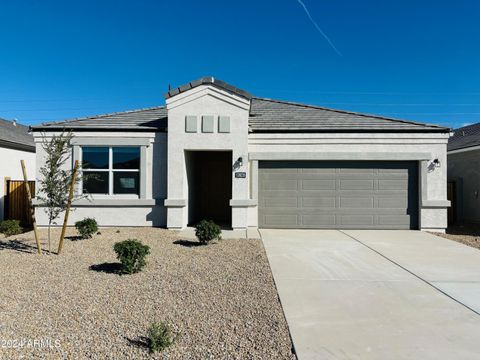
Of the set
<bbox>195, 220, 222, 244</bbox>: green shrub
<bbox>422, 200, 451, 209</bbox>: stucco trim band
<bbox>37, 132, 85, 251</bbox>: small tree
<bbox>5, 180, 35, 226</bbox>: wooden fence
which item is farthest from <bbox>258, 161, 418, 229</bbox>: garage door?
<bbox>5, 180, 35, 226</bbox>: wooden fence

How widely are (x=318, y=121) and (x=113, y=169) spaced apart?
7629 millimetres

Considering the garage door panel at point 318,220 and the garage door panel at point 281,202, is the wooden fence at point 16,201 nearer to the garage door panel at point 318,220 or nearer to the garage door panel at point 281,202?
the garage door panel at point 281,202

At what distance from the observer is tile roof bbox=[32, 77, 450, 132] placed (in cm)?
1093

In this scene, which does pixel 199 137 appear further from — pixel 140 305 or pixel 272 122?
pixel 140 305

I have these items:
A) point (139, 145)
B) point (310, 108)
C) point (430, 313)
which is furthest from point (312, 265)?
point (310, 108)

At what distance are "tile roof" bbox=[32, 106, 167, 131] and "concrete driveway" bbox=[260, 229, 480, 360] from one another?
6124 millimetres

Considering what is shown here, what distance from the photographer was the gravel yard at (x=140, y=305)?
131 inches

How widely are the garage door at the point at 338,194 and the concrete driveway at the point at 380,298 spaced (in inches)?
97.9

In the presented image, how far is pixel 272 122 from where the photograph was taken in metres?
11.7

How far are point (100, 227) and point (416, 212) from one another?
11010 mm

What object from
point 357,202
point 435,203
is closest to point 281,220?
point 357,202

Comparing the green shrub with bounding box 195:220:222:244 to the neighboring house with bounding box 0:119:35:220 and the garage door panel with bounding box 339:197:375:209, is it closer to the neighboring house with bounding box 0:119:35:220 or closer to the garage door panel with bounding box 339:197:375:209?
the garage door panel with bounding box 339:197:375:209

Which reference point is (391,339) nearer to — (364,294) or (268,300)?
(364,294)

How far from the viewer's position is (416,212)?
10977mm
